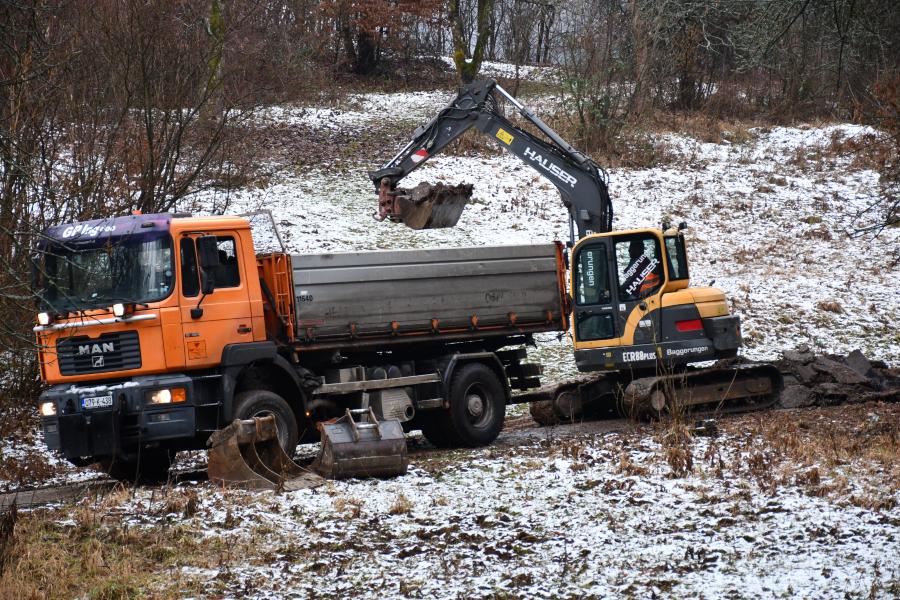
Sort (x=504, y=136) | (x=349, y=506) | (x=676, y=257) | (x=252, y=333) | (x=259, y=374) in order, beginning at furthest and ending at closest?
(x=504, y=136)
(x=676, y=257)
(x=259, y=374)
(x=252, y=333)
(x=349, y=506)

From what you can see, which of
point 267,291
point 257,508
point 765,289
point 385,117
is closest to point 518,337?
point 267,291

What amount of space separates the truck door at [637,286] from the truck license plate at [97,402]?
24.0 ft

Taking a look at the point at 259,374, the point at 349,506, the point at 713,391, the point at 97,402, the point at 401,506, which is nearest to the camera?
the point at 401,506

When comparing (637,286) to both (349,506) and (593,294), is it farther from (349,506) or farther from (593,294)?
(349,506)

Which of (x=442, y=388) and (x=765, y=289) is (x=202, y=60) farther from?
(x=765, y=289)

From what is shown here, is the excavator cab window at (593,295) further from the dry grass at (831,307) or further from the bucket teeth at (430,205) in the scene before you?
the dry grass at (831,307)

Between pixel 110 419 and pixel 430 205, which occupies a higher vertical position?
pixel 430 205

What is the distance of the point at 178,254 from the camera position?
11484 mm

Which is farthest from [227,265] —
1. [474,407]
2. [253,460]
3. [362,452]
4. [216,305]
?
[474,407]

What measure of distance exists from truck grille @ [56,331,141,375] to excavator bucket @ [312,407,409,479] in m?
2.14

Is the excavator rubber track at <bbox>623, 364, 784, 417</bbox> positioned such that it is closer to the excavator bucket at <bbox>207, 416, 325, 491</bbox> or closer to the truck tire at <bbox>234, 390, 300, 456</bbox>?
the truck tire at <bbox>234, 390, 300, 456</bbox>

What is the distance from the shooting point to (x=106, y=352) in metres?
11.2

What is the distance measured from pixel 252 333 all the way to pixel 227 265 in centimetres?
80

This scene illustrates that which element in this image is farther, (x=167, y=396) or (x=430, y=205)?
(x=430, y=205)
